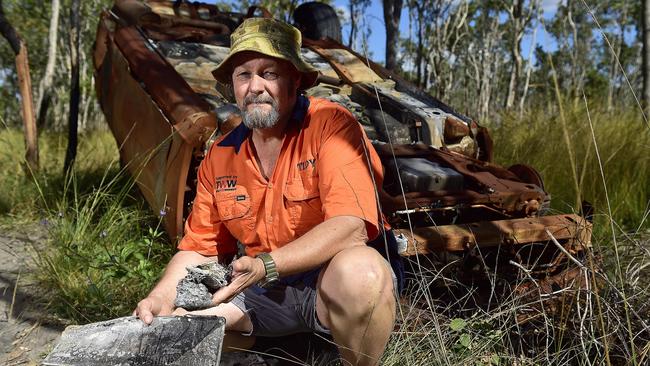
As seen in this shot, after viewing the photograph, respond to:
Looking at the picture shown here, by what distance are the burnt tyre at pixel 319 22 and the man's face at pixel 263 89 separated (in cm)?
351

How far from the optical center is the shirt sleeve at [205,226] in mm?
2502

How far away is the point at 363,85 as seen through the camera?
4453 mm

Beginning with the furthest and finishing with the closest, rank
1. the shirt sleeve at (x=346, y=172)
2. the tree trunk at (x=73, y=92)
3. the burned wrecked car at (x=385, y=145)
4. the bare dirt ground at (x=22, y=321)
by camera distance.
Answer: the tree trunk at (x=73, y=92)
the burned wrecked car at (x=385, y=145)
the bare dirt ground at (x=22, y=321)
the shirt sleeve at (x=346, y=172)

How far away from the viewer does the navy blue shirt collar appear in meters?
2.40

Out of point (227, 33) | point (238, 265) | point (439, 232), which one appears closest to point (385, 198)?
point (439, 232)

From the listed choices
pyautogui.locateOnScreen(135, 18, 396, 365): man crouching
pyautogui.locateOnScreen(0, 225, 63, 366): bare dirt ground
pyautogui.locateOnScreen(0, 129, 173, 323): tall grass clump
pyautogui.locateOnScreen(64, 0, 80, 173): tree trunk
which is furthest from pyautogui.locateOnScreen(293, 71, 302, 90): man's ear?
pyautogui.locateOnScreen(64, 0, 80, 173): tree trunk

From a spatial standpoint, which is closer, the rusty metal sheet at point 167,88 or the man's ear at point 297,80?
the man's ear at point 297,80

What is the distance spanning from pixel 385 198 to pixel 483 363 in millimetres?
967

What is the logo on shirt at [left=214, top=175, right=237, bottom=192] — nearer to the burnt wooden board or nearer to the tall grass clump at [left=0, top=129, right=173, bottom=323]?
the burnt wooden board

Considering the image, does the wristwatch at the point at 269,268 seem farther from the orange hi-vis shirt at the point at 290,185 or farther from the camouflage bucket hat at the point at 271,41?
the camouflage bucket hat at the point at 271,41

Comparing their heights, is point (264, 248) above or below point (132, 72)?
below

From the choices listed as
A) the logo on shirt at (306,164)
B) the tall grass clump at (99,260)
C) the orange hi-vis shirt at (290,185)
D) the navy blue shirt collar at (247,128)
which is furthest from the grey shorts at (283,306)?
the tall grass clump at (99,260)

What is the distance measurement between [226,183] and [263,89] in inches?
16.2

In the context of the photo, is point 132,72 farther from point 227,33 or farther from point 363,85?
point 363,85
